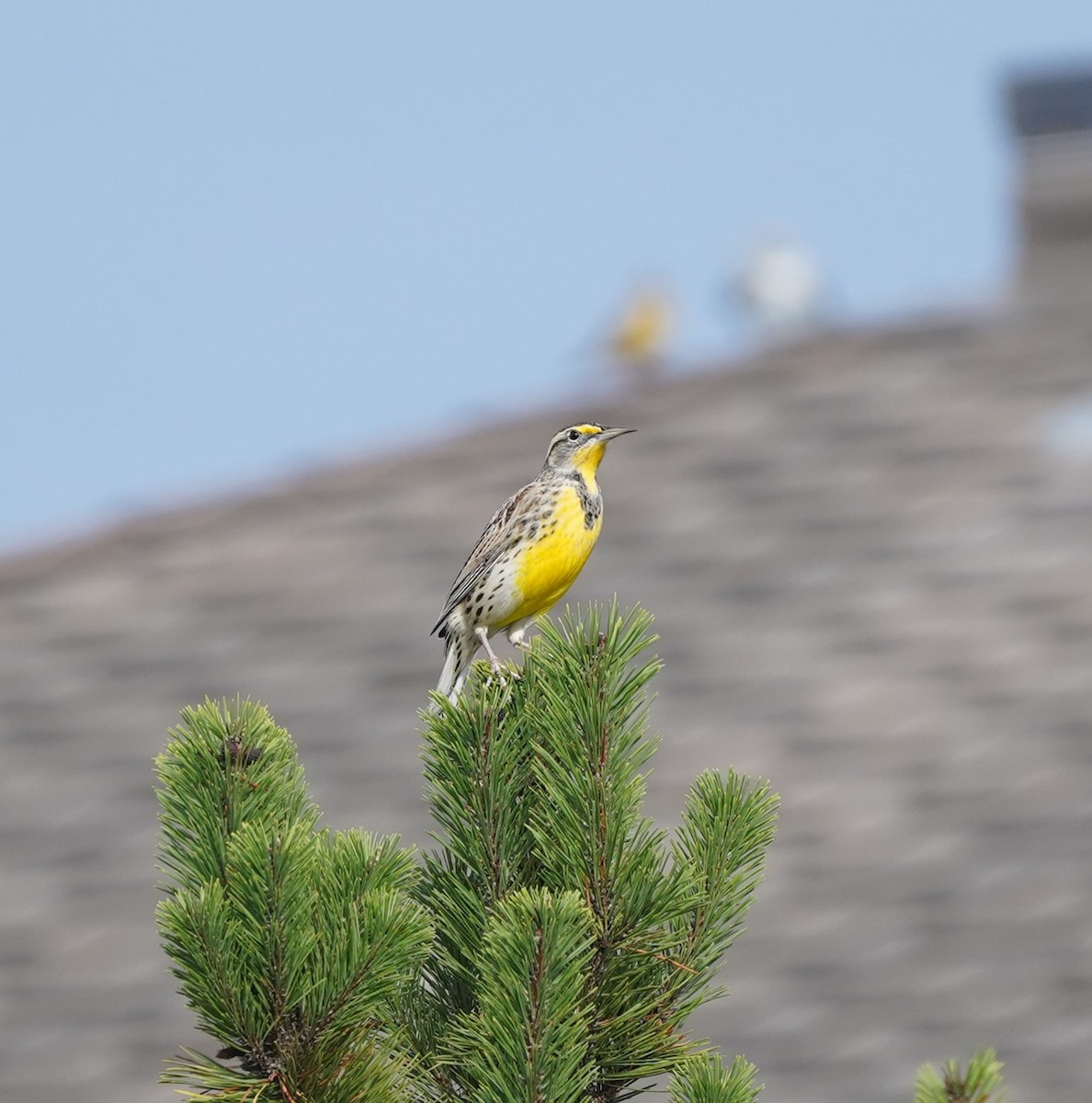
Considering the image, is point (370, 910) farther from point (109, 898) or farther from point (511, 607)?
point (109, 898)

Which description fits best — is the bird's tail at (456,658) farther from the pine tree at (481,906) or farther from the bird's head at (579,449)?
the pine tree at (481,906)

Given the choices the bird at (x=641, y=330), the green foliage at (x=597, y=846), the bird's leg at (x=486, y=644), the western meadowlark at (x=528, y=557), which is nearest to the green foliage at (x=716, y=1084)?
the green foliage at (x=597, y=846)

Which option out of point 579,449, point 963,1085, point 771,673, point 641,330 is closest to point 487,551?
point 579,449

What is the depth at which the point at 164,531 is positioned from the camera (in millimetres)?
11109

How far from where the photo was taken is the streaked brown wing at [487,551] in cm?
562

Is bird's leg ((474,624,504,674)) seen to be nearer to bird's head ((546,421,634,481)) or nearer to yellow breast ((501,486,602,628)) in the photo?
yellow breast ((501,486,602,628))

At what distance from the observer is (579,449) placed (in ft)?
19.5

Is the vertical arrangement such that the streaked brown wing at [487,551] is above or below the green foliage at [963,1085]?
above

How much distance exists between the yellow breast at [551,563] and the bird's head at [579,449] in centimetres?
27

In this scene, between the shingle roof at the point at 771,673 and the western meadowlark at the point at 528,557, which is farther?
the shingle roof at the point at 771,673

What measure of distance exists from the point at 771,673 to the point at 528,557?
3986 millimetres

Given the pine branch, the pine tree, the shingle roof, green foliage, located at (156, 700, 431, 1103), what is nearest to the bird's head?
the pine tree

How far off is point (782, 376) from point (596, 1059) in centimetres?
840

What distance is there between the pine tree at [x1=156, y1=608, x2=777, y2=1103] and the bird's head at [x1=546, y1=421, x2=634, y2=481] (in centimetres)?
238
